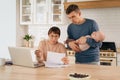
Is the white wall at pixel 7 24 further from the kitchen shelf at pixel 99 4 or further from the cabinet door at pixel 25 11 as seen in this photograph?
the kitchen shelf at pixel 99 4

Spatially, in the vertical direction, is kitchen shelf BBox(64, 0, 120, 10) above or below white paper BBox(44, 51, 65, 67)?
above

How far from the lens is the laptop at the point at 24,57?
84.0 inches

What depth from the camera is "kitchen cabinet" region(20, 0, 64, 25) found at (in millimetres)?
4594

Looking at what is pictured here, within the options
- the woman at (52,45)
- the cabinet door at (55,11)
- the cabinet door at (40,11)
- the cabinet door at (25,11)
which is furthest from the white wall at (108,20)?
the woman at (52,45)

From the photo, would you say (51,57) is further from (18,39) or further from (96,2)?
(18,39)

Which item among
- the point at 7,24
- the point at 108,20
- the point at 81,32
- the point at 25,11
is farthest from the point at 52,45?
the point at 25,11

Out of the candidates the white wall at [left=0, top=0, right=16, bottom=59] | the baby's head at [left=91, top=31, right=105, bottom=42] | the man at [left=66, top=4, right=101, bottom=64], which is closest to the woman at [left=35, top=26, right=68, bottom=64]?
the man at [left=66, top=4, right=101, bottom=64]

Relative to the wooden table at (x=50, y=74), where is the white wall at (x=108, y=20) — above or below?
above

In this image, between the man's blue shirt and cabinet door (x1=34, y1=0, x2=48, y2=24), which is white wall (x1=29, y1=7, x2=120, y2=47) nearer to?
cabinet door (x1=34, y1=0, x2=48, y2=24)

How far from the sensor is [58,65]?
7.23ft

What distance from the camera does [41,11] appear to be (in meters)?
4.77

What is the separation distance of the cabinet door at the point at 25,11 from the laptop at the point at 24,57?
8.59 feet

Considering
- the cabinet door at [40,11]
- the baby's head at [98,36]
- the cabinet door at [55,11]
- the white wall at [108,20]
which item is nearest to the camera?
the baby's head at [98,36]

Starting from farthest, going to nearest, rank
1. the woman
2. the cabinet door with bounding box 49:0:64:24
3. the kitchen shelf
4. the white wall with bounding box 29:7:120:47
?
1. the cabinet door with bounding box 49:0:64:24
2. the white wall with bounding box 29:7:120:47
3. the kitchen shelf
4. the woman
